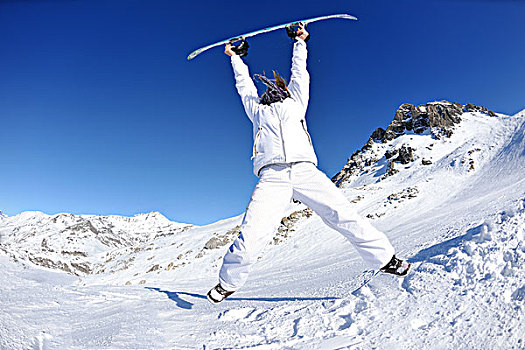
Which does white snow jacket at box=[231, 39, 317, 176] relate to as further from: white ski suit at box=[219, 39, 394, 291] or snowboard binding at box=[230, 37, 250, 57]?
snowboard binding at box=[230, 37, 250, 57]

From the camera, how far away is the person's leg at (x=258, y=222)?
339 centimetres

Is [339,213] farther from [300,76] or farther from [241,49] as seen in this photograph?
[241,49]

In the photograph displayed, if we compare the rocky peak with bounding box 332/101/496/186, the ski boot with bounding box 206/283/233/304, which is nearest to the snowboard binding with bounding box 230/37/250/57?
the ski boot with bounding box 206/283/233/304

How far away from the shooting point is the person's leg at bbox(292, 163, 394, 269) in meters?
3.42

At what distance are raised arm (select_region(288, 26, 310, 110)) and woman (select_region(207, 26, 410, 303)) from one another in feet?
0.84

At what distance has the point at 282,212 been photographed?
360 centimetres

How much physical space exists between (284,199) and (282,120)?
101 centimetres

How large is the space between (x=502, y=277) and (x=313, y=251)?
566 inches

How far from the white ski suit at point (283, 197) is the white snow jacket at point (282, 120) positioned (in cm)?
1

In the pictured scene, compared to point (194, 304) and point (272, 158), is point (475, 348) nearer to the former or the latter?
point (272, 158)

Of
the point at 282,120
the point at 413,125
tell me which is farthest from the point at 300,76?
the point at 413,125

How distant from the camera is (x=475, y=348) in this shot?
2283mm

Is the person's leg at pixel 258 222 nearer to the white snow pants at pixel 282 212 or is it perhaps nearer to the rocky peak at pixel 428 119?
the white snow pants at pixel 282 212

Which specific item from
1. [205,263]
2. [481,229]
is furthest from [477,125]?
[481,229]
